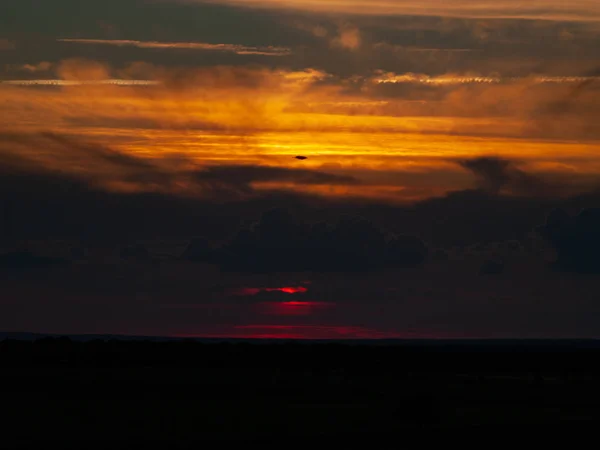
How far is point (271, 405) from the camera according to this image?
213 ft

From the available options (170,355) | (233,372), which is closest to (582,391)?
(233,372)

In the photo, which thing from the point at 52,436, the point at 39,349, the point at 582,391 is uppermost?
the point at 39,349

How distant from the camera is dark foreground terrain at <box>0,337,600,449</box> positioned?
46.9 m

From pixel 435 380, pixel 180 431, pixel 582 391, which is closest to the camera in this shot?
pixel 180 431

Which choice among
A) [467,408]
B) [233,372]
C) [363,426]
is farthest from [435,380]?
[363,426]

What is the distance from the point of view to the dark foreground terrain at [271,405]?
4688 centimetres

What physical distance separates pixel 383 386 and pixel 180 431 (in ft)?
119

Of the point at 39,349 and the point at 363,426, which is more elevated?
the point at 39,349

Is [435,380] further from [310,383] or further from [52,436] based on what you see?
[52,436]

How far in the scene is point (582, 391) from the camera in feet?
270

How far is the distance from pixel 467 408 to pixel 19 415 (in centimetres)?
2741

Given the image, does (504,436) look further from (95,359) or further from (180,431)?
(95,359)

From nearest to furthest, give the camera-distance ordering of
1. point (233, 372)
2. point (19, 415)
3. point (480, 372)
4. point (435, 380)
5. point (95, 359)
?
point (19, 415) < point (435, 380) < point (233, 372) < point (480, 372) < point (95, 359)

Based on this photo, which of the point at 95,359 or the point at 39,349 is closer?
the point at 95,359
